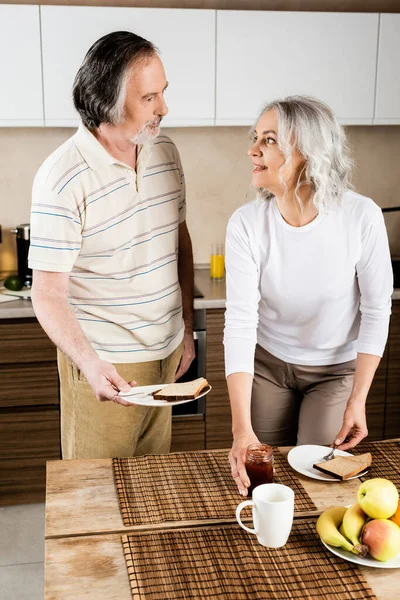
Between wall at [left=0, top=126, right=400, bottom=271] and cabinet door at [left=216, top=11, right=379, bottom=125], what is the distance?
332 millimetres

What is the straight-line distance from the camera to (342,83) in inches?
128

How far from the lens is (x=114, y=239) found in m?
2.09

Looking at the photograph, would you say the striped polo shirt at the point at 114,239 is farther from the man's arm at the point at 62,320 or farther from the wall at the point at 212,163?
the wall at the point at 212,163

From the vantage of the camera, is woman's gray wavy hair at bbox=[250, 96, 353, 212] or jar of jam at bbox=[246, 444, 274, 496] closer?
jar of jam at bbox=[246, 444, 274, 496]

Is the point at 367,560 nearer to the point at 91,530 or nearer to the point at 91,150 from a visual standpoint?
the point at 91,530

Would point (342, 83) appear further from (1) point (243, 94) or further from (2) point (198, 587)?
(2) point (198, 587)

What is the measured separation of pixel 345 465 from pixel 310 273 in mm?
552

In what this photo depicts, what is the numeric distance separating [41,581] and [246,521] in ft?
4.91

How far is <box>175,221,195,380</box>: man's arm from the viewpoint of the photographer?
2.40m

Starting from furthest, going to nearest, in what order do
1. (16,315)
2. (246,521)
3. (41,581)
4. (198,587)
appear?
(16,315) → (41,581) → (246,521) → (198,587)

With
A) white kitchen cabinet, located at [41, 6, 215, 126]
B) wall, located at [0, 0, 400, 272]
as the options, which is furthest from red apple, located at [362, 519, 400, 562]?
wall, located at [0, 0, 400, 272]

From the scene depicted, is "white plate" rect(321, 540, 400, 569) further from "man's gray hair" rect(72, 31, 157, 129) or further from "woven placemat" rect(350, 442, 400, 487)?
"man's gray hair" rect(72, 31, 157, 129)

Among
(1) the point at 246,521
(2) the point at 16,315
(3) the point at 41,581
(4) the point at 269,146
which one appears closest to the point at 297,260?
(4) the point at 269,146

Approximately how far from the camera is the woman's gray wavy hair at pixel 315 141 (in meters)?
1.92
